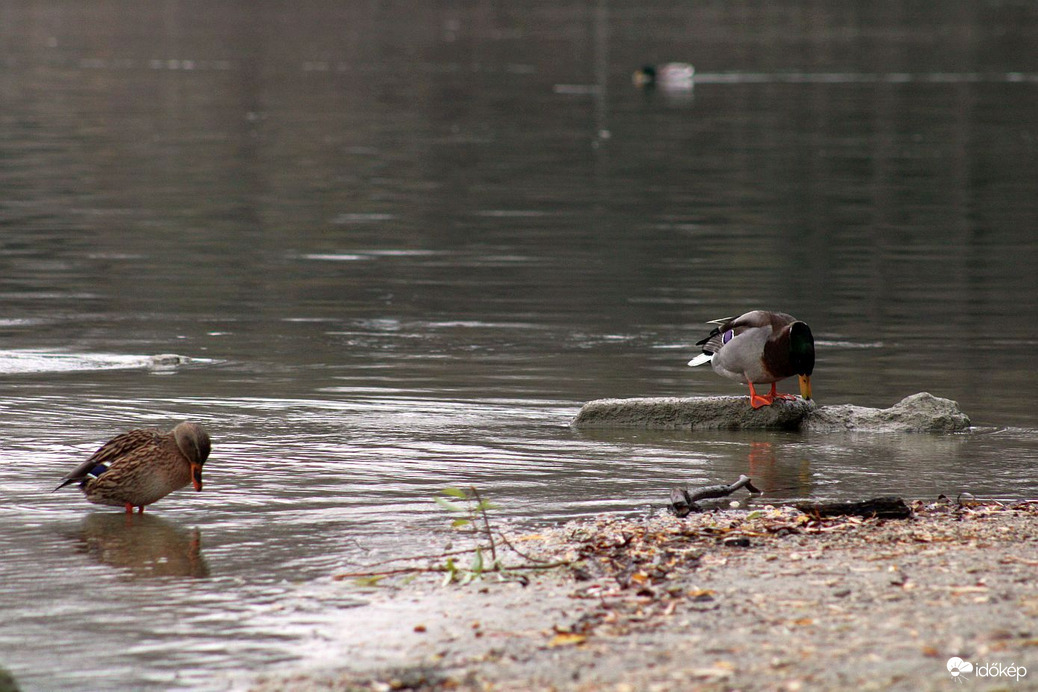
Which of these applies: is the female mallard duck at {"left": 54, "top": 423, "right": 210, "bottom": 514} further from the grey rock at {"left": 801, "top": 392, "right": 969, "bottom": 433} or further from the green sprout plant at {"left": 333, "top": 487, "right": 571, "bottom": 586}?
the grey rock at {"left": 801, "top": 392, "right": 969, "bottom": 433}

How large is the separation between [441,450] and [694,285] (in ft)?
29.2

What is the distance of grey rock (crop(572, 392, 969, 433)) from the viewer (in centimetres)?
1151

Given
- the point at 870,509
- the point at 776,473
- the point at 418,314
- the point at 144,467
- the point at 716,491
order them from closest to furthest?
1. the point at 870,509
2. the point at 144,467
3. the point at 716,491
4. the point at 776,473
5. the point at 418,314

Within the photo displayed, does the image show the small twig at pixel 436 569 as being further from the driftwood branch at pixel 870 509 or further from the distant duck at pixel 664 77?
the distant duck at pixel 664 77

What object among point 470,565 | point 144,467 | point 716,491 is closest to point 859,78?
point 716,491

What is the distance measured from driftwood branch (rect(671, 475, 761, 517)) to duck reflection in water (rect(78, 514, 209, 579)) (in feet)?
8.21

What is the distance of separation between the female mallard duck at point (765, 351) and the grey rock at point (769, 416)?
0.13 meters

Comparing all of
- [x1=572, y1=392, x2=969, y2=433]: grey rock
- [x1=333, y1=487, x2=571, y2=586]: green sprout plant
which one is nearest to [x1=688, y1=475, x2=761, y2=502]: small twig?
[x1=333, y1=487, x2=571, y2=586]: green sprout plant

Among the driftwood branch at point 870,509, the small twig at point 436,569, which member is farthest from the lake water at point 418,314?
the driftwood branch at point 870,509

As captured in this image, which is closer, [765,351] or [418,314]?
[765,351]

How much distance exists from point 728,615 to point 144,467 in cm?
362

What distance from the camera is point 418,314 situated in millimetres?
16953

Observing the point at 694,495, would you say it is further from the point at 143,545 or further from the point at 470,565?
the point at 143,545

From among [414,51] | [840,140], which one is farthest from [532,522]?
[414,51]
